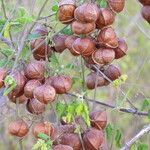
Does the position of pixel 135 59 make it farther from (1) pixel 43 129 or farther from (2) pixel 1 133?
(1) pixel 43 129

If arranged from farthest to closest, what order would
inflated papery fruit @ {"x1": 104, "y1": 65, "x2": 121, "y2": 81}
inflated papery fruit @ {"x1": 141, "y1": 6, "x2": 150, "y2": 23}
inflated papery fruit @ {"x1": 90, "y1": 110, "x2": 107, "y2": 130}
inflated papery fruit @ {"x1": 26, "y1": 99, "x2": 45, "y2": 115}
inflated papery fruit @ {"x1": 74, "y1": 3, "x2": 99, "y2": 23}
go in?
1. inflated papery fruit @ {"x1": 104, "y1": 65, "x2": 121, "y2": 81}
2. inflated papery fruit @ {"x1": 90, "y1": 110, "x2": 107, "y2": 130}
3. inflated papery fruit @ {"x1": 26, "y1": 99, "x2": 45, "y2": 115}
4. inflated papery fruit @ {"x1": 141, "y1": 6, "x2": 150, "y2": 23}
5. inflated papery fruit @ {"x1": 74, "y1": 3, "x2": 99, "y2": 23}

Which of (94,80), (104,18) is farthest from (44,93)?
(94,80)

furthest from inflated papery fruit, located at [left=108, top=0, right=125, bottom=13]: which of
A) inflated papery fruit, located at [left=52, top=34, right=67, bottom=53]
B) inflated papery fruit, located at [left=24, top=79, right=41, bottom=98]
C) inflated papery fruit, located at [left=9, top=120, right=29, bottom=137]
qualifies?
inflated papery fruit, located at [left=9, top=120, right=29, bottom=137]

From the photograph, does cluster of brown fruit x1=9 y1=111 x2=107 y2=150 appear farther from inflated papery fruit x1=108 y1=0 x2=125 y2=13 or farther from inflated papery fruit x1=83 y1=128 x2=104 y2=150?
inflated papery fruit x1=108 y1=0 x2=125 y2=13

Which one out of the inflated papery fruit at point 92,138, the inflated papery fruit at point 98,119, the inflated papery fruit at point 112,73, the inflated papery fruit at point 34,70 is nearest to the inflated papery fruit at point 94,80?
the inflated papery fruit at point 112,73

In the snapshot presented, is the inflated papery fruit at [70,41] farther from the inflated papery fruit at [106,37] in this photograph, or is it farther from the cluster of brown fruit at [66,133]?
the cluster of brown fruit at [66,133]

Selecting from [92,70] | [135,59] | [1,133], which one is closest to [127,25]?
[135,59]
